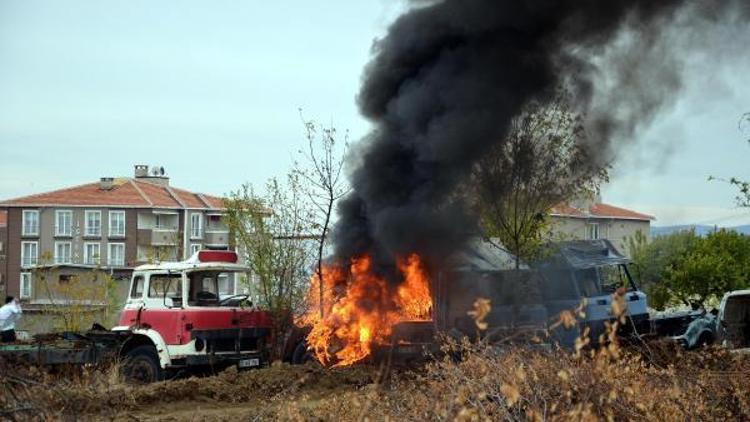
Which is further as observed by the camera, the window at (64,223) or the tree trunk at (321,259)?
the window at (64,223)

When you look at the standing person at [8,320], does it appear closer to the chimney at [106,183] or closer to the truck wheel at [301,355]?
the truck wheel at [301,355]

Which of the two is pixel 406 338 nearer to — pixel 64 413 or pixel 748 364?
pixel 748 364

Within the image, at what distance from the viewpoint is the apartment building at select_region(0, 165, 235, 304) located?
6725 centimetres

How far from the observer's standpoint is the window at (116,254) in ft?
226

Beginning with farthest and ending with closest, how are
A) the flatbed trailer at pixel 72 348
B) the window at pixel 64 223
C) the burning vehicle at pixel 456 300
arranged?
the window at pixel 64 223, the burning vehicle at pixel 456 300, the flatbed trailer at pixel 72 348

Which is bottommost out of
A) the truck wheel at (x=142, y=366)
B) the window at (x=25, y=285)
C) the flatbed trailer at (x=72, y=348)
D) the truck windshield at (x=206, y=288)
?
the truck wheel at (x=142, y=366)

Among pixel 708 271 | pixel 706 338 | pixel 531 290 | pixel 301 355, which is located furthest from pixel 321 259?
pixel 708 271

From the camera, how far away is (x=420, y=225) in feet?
53.0

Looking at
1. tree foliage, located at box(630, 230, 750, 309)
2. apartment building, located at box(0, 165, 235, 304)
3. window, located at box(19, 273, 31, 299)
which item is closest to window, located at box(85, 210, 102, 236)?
apartment building, located at box(0, 165, 235, 304)

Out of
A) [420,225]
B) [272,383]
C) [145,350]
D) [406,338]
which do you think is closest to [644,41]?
[420,225]

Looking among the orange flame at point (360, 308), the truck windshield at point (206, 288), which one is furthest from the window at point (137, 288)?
the orange flame at point (360, 308)

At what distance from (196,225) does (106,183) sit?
328 inches

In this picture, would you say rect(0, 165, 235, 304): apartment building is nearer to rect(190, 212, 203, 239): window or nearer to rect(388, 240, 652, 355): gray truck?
rect(190, 212, 203, 239): window

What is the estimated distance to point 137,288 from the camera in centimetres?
1659
